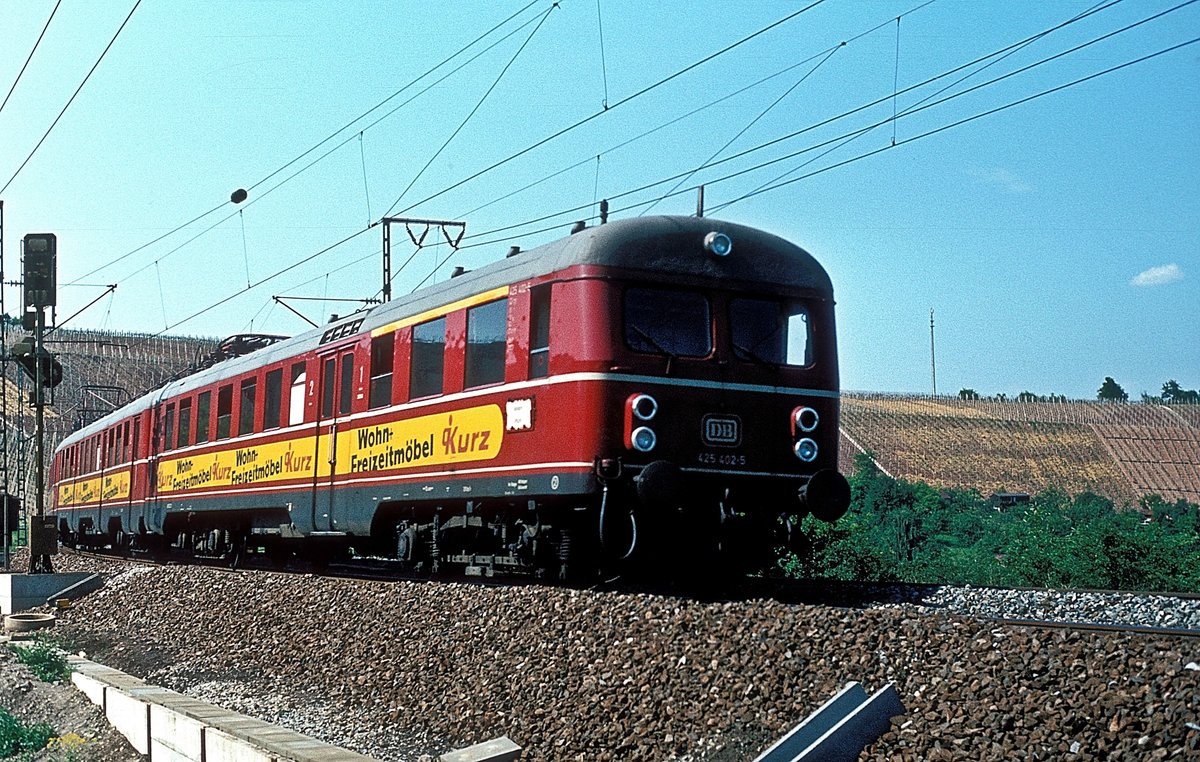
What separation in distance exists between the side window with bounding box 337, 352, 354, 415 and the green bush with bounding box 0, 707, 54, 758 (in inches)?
191

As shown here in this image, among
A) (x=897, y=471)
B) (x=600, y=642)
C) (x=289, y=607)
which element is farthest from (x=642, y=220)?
(x=897, y=471)

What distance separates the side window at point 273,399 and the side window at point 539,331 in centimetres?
709

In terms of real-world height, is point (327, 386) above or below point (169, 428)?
above

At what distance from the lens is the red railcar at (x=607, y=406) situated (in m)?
11.2

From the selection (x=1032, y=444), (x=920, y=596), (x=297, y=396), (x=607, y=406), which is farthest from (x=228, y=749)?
(x=1032, y=444)

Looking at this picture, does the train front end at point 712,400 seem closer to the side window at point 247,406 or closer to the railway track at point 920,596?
the railway track at point 920,596

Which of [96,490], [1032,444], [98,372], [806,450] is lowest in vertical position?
[96,490]

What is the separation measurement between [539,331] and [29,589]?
43.8 ft

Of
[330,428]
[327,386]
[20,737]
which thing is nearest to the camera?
[20,737]

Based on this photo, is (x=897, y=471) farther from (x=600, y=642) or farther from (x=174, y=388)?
(x=600, y=642)

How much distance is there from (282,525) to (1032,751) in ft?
43.8

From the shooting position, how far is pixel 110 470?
29.0 metres

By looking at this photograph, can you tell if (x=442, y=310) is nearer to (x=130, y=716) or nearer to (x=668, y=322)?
(x=668, y=322)

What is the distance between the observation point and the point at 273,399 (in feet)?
59.7
